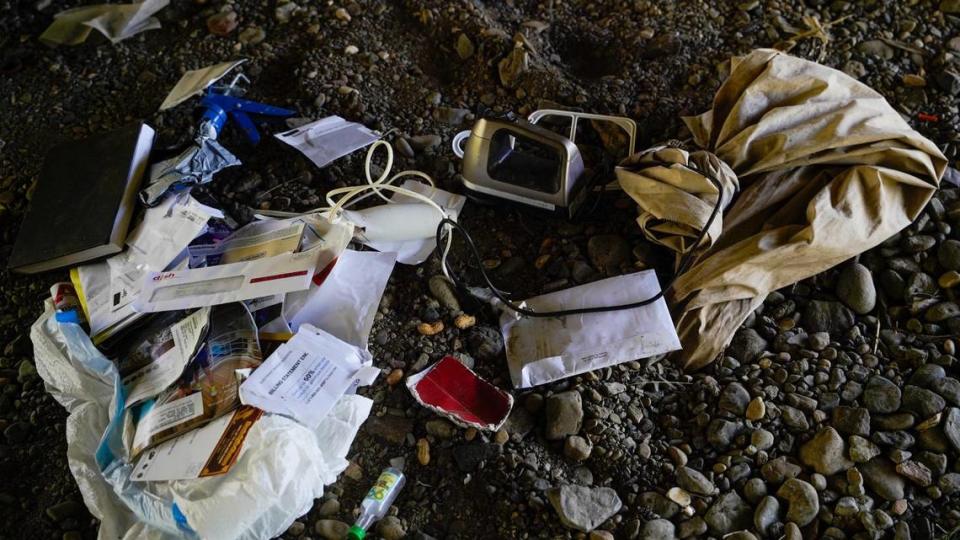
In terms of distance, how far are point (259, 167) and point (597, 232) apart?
0.79 metres

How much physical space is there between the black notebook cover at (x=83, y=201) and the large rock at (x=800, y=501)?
1.33 meters

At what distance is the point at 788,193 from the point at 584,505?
2.37ft

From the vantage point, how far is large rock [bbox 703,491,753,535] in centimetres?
118

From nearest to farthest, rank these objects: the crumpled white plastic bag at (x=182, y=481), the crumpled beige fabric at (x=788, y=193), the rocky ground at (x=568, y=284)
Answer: the crumpled white plastic bag at (x=182, y=481) < the rocky ground at (x=568, y=284) < the crumpled beige fabric at (x=788, y=193)

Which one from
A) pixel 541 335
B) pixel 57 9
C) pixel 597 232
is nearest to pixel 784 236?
pixel 597 232

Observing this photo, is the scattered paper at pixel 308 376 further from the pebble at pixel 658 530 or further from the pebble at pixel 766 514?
the pebble at pixel 766 514

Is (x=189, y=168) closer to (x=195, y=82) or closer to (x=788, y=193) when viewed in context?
(x=195, y=82)

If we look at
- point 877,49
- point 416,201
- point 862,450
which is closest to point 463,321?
point 416,201

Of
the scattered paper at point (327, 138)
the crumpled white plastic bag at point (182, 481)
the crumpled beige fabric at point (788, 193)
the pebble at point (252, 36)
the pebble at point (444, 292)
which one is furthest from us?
the pebble at point (252, 36)

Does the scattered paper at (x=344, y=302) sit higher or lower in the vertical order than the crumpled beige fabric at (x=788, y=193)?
lower

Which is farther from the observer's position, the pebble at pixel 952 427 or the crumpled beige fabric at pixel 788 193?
the crumpled beige fabric at pixel 788 193

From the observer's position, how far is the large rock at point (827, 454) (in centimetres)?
123

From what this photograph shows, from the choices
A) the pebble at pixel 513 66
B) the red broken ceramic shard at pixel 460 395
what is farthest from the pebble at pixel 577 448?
the pebble at pixel 513 66

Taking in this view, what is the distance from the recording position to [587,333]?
1.41m
